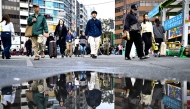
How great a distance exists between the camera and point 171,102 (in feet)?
6.20

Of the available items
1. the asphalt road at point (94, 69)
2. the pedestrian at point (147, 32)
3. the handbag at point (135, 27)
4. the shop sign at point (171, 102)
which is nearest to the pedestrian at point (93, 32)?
the pedestrian at point (147, 32)

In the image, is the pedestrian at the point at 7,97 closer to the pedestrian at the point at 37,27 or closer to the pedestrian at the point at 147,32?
the pedestrian at the point at 37,27

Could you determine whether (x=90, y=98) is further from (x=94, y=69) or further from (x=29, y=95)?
(x=94, y=69)

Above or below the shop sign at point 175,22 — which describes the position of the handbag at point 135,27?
below

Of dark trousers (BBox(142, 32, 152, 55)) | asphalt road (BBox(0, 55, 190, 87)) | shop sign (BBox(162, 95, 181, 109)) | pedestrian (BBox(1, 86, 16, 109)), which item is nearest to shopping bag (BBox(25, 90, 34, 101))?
pedestrian (BBox(1, 86, 16, 109))

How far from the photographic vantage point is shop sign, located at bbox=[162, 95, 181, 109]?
1741 millimetres

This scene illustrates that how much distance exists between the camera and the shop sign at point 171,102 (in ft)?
Result: 5.71

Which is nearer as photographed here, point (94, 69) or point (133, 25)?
point (94, 69)

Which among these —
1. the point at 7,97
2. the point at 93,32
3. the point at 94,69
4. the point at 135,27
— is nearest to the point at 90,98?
the point at 7,97

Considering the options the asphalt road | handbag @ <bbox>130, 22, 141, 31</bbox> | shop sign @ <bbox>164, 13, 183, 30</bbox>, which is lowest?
the asphalt road

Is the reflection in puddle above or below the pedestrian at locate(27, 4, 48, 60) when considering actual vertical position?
below

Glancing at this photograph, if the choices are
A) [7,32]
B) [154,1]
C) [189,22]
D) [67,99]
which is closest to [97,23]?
[7,32]

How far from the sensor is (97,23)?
402 inches

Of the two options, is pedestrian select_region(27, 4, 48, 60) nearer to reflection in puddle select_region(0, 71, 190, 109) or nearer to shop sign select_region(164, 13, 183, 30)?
reflection in puddle select_region(0, 71, 190, 109)
